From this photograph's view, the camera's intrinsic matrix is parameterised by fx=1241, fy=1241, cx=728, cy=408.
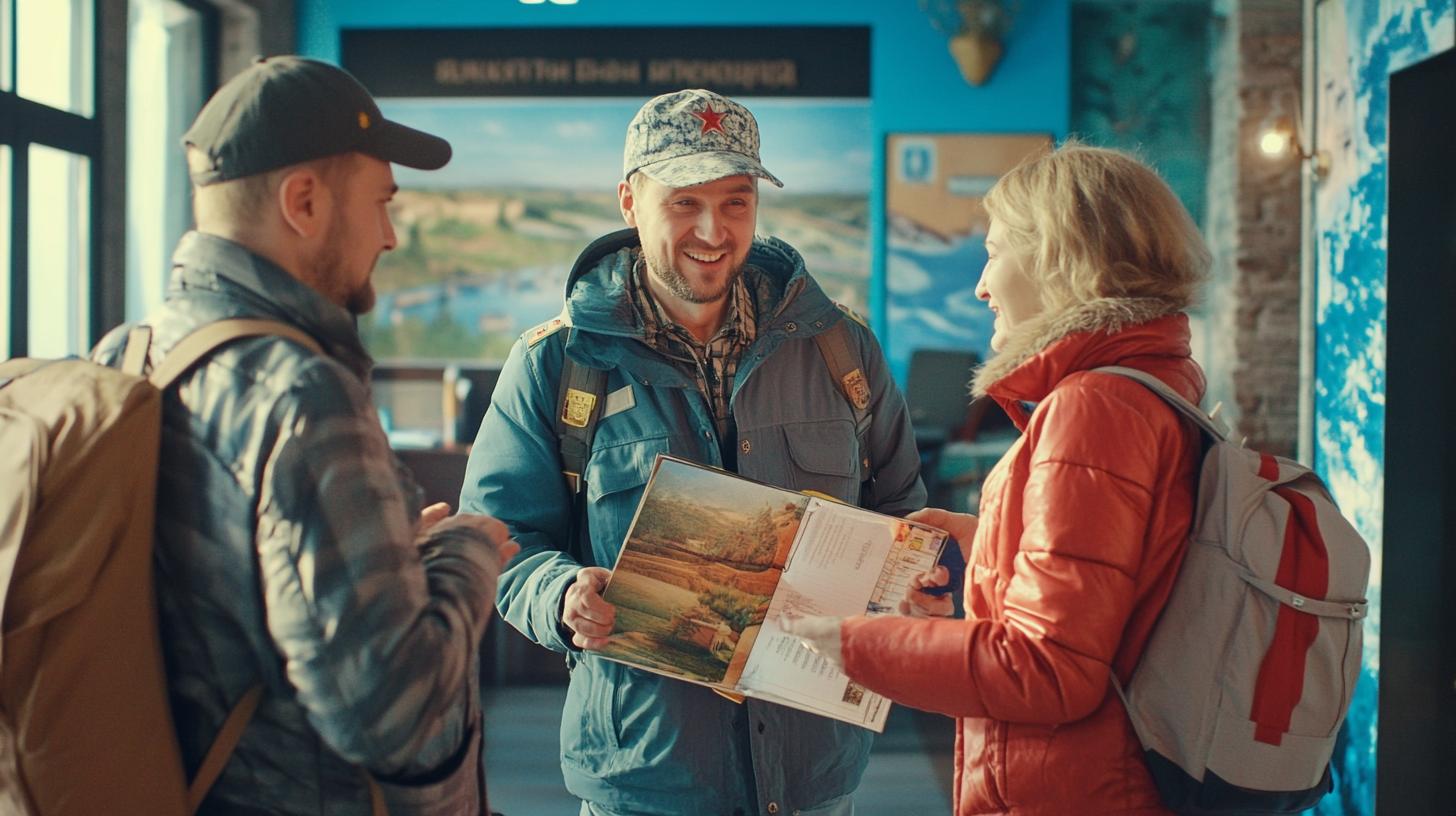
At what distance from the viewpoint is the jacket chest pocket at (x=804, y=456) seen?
180 cm

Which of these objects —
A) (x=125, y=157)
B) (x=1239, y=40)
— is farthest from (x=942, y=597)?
(x=1239, y=40)

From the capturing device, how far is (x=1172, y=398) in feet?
4.13

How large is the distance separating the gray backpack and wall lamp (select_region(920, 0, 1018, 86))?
5395 mm

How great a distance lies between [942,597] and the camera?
1682 mm

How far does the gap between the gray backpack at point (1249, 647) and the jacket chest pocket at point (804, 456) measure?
2.09 ft

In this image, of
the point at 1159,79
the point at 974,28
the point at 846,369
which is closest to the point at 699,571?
the point at 846,369

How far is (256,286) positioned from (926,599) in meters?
0.94

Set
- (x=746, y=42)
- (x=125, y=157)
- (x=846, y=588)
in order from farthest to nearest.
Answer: (x=746, y=42)
(x=125, y=157)
(x=846, y=588)

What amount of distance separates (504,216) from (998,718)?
583 cm

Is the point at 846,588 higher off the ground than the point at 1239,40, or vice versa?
the point at 1239,40

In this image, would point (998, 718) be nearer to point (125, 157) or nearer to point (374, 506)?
point (374, 506)

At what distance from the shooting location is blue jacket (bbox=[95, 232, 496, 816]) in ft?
3.32

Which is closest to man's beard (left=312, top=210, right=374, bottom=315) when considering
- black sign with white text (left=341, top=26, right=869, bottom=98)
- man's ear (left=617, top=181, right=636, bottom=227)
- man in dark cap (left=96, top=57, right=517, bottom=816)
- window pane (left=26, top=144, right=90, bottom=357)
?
man in dark cap (left=96, top=57, right=517, bottom=816)

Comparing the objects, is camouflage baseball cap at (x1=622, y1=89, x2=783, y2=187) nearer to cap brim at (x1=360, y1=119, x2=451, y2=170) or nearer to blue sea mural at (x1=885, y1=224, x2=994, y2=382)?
cap brim at (x1=360, y1=119, x2=451, y2=170)
